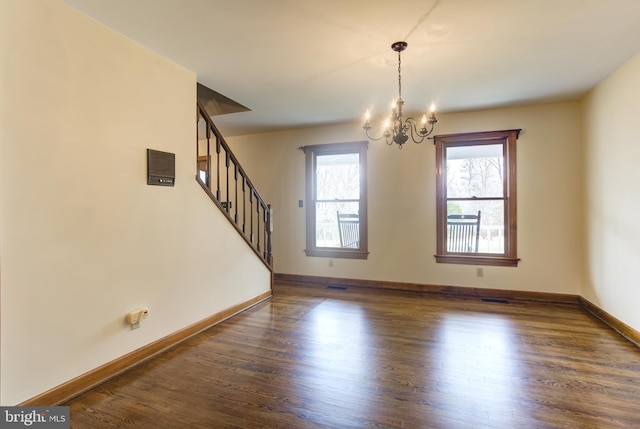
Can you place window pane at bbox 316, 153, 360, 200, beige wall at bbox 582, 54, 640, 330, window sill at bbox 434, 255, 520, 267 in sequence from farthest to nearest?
1. window pane at bbox 316, 153, 360, 200
2. window sill at bbox 434, 255, 520, 267
3. beige wall at bbox 582, 54, 640, 330

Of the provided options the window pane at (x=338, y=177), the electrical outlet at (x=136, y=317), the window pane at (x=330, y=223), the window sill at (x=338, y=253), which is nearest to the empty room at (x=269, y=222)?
the electrical outlet at (x=136, y=317)

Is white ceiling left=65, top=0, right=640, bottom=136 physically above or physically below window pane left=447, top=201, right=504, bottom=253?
above

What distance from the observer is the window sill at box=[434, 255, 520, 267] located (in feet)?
14.1

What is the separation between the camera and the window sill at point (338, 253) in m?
5.00

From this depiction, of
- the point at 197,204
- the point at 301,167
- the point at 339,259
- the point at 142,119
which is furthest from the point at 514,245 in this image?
the point at 142,119

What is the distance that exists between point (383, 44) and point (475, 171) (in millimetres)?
2674

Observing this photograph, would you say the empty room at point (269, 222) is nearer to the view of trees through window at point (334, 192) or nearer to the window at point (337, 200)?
the window at point (337, 200)

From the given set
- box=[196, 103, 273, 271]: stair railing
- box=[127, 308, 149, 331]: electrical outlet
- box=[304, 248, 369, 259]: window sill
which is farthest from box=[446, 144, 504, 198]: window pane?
box=[127, 308, 149, 331]: electrical outlet

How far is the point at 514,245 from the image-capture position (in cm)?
428

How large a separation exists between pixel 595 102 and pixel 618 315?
2.30 metres

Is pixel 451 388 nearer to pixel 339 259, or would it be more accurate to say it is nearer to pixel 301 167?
pixel 339 259

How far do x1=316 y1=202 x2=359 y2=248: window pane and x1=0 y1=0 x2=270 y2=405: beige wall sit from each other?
8.26 ft

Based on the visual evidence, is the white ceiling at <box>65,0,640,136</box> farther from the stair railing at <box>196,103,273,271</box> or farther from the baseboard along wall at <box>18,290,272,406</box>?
the baseboard along wall at <box>18,290,272,406</box>

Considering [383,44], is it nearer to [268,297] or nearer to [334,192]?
[334,192]
